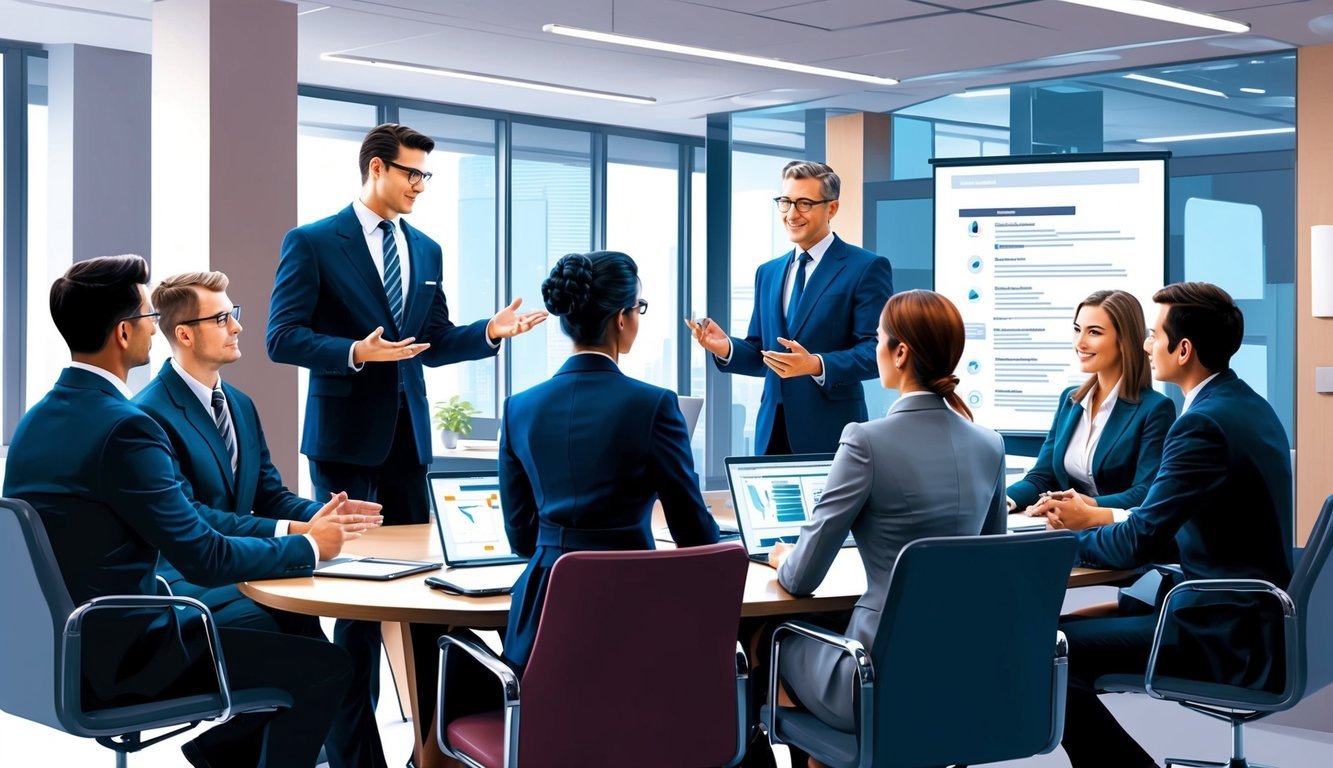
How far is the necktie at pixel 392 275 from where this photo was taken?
413cm

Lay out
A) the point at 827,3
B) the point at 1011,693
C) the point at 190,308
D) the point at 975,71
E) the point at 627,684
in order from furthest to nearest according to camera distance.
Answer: the point at 975,71 → the point at 827,3 → the point at 190,308 → the point at 1011,693 → the point at 627,684

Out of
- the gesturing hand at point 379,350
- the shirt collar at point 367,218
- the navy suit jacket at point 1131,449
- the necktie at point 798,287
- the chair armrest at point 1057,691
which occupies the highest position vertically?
the shirt collar at point 367,218

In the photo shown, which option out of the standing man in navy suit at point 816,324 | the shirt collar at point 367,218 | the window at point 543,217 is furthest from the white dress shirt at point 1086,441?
the window at point 543,217

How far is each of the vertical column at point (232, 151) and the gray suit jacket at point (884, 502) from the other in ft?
14.2

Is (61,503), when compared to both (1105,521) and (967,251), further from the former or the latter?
(967,251)

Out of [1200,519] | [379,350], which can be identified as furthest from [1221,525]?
[379,350]

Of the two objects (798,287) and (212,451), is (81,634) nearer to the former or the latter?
(212,451)

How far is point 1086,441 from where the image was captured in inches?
160

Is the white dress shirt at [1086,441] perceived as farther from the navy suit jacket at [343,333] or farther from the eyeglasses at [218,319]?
the eyeglasses at [218,319]

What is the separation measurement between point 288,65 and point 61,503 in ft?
13.9

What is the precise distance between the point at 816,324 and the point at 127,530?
236 cm

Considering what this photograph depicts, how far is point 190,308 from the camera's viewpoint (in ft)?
11.2

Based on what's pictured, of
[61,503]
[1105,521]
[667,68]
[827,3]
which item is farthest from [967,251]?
[61,503]

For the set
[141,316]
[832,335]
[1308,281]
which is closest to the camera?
[141,316]
